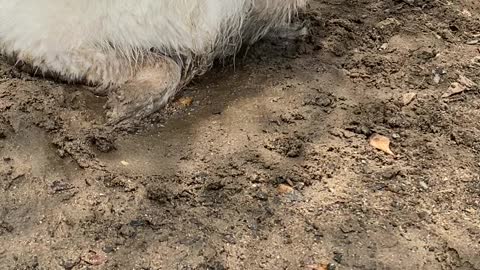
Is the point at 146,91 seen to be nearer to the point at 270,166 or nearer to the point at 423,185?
the point at 270,166

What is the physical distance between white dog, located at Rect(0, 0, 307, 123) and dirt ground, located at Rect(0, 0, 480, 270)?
82 mm

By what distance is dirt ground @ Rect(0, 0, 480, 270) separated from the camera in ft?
8.02

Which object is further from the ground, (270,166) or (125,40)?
(125,40)

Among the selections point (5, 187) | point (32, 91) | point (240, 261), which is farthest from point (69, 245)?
point (32, 91)

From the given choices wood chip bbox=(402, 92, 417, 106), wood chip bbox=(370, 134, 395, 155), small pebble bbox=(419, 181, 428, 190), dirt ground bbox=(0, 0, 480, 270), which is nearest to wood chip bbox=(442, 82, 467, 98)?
dirt ground bbox=(0, 0, 480, 270)

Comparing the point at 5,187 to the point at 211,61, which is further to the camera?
the point at 211,61

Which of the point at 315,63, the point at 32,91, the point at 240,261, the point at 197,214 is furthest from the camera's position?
the point at 315,63

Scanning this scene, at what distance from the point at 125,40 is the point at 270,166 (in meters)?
0.84

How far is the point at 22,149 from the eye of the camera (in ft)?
9.14

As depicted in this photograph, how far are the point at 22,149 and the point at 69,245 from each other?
54 centimetres

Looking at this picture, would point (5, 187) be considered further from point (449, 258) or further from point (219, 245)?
point (449, 258)

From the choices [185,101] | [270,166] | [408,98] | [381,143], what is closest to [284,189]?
[270,166]

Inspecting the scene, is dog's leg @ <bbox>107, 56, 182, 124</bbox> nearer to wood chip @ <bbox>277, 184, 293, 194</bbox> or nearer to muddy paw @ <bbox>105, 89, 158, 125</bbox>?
A: muddy paw @ <bbox>105, 89, 158, 125</bbox>

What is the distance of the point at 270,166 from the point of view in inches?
109
